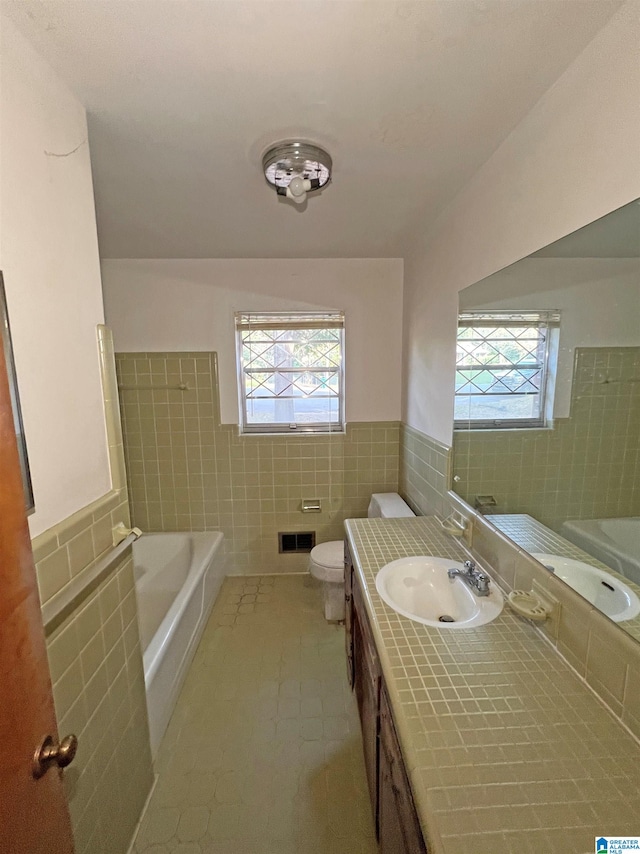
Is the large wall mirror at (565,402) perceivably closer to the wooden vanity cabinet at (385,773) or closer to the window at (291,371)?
the wooden vanity cabinet at (385,773)

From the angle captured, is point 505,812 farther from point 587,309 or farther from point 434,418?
point 434,418

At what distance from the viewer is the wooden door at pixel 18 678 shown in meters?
0.57

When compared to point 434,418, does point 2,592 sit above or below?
below

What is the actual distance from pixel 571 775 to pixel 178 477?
8.38 feet

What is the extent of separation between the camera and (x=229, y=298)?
2.55 meters

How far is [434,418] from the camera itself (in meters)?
1.98

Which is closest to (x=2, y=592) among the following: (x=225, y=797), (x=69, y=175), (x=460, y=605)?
(x=69, y=175)

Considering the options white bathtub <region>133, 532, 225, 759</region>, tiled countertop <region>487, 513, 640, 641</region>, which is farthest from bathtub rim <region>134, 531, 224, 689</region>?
tiled countertop <region>487, 513, 640, 641</region>

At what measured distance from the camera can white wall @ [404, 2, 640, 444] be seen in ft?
2.56

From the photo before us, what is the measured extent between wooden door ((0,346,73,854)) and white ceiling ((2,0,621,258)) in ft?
2.74

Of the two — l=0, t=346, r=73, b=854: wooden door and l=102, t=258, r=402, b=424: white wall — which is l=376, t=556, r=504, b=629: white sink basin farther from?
l=102, t=258, r=402, b=424: white wall

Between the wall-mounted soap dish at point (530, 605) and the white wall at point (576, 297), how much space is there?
59 centimetres

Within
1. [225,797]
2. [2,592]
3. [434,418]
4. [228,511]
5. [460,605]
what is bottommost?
[225,797]

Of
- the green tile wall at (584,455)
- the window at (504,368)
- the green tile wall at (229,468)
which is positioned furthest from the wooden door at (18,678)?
the green tile wall at (229,468)
